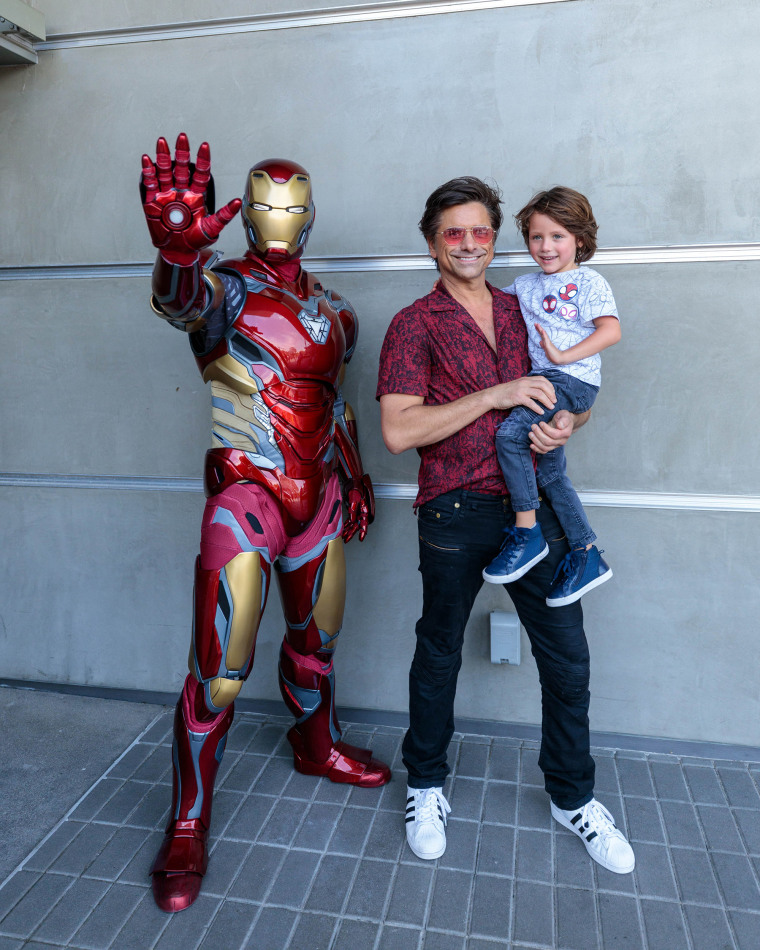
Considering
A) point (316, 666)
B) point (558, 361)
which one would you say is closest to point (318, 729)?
point (316, 666)

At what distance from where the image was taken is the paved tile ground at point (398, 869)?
1874 mm

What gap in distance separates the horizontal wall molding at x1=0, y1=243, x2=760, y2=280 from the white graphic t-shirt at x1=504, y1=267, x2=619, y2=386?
51 centimetres

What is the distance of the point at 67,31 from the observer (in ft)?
9.02

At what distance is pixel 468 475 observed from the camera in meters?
2.02

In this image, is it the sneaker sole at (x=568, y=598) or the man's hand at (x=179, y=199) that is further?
the sneaker sole at (x=568, y=598)

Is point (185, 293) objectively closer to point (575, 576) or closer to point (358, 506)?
point (358, 506)

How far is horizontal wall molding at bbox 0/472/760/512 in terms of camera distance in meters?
2.56

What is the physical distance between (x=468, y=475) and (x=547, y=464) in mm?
238

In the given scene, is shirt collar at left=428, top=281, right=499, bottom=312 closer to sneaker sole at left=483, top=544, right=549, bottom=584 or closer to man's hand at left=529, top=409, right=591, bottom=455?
man's hand at left=529, top=409, right=591, bottom=455

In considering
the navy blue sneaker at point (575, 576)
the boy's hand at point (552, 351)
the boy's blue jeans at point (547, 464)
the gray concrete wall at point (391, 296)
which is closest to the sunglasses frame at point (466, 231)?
the boy's hand at point (552, 351)

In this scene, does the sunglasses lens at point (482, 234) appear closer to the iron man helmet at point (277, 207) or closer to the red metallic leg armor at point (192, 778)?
the iron man helmet at point (277, 207)

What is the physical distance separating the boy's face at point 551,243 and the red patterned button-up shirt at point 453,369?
0.68 feet

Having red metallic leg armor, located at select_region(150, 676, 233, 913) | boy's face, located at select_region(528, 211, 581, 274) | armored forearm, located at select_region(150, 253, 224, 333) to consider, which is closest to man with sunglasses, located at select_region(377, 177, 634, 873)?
boy's face, located at select_region(528, 211, 581, 274)

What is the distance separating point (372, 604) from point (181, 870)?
1.13 meters
